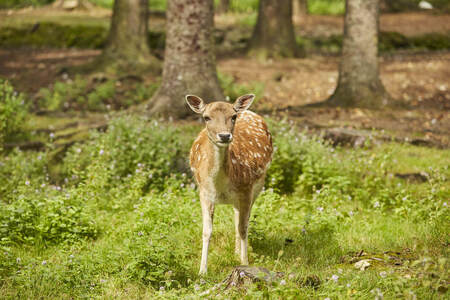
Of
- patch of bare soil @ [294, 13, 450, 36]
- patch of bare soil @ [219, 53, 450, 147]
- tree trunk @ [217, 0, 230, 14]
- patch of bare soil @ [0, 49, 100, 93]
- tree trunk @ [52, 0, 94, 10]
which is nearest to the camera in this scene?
patch of bare soil @ [219, 53, 450, 147]

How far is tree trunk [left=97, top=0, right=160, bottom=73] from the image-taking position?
14.8 metres

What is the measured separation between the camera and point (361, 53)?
39.2 ft

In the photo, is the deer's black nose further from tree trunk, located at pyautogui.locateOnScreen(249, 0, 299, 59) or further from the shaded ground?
tree trunk, located at pyautogui.locateOnScreen(249, 0, 299, 59)

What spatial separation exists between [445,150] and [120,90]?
Answer: 778 cm

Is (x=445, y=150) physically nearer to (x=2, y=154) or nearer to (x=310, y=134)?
(x=310, y=134)

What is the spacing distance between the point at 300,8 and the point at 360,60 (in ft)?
44.6

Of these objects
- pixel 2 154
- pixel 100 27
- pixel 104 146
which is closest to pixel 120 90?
pixel 2 154

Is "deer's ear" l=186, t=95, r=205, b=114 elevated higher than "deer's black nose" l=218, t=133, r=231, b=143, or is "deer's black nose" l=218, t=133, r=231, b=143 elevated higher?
"deer's ear" l=186, t=95, r=205, b=114

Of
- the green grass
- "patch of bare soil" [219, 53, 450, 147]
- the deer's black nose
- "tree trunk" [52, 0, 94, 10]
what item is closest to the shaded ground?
"patch of bare soil" [219, 53, 450, 147]

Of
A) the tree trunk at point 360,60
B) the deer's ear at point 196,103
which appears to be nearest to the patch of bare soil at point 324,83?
the tree trunk at point 360,60

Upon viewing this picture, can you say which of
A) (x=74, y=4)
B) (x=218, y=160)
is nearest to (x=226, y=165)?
(x=218, y=160)

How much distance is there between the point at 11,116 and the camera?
1025cm

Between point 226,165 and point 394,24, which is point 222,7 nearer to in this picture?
point 394,24

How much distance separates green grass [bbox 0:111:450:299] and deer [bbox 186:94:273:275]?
427 millimetres
